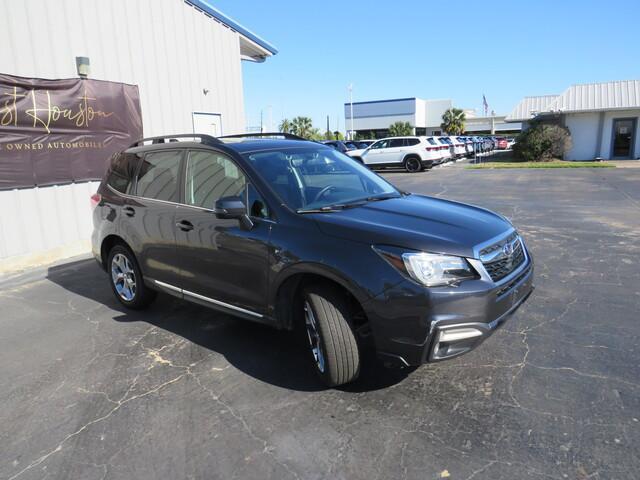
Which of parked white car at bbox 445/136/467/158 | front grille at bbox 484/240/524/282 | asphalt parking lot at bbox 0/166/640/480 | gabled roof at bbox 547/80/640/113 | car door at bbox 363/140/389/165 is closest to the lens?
asphalt parking lot at bbox 0/166/640/480

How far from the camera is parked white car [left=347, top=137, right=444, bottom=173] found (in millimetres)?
23469

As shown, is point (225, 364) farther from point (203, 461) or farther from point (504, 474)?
point (504, 474)

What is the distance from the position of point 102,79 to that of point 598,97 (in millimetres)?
27992

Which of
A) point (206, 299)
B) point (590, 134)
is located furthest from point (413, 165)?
point (206, 299)

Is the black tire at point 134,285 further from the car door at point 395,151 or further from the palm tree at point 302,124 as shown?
the palm tree at point 302,124

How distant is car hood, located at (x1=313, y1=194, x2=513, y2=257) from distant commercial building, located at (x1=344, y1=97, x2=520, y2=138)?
68489 mm

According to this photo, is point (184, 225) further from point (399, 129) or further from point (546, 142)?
point (399, 129)

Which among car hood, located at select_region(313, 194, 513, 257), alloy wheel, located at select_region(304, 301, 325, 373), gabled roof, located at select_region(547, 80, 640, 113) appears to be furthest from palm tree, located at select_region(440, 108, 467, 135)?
alloy wheel, located at select_region(304, 301, 325, 373)

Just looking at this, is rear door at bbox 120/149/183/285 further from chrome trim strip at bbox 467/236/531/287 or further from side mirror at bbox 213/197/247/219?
chrome trim strip at bbox 467/236/531/287

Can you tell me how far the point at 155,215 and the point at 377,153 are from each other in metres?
21.1

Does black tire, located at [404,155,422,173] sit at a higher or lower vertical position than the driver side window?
lower

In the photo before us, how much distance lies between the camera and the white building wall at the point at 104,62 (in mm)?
7023

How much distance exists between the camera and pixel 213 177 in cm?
408

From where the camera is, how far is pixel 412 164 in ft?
78.2
